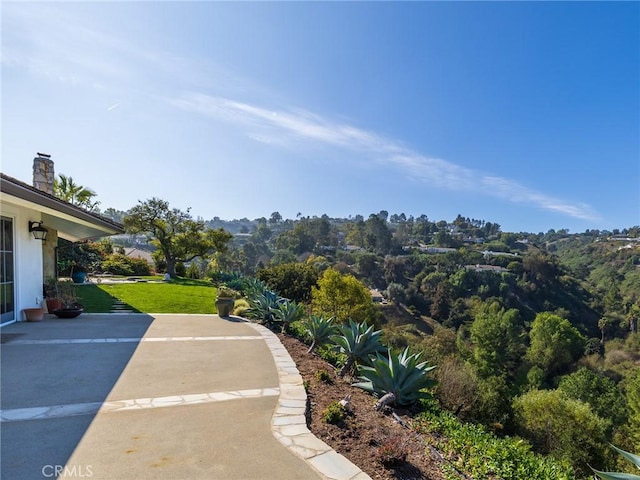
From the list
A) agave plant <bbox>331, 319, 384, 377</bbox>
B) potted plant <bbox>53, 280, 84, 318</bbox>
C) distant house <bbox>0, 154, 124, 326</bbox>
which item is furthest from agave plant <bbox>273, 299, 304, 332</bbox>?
distant house <bbox>0, 154, 124, 326</bbox>

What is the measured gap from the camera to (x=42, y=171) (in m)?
11.6

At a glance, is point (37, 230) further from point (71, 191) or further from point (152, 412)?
point (71, 191)

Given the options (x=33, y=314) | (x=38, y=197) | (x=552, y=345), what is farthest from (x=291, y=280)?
(x=552, y=345)

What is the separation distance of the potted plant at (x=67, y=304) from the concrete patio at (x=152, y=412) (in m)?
1.54

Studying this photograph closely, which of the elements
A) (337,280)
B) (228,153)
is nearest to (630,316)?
(337,280)

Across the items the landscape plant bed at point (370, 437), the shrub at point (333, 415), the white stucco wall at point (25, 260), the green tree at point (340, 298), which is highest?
the white stucco wall at point (25, 260)

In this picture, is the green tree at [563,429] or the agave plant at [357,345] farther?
the green tree at [563,429]

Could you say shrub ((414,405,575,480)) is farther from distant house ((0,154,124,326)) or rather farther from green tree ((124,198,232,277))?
green tree ((124,198,232,277))

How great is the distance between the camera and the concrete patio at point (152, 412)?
107 inches

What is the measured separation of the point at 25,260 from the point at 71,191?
692 inches

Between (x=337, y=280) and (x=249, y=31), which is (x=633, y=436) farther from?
(x=249, y=31)

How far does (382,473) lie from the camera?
2.88 meters

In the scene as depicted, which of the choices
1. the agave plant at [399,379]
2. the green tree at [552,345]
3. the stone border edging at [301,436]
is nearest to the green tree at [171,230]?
the stone border edging at [301,436]

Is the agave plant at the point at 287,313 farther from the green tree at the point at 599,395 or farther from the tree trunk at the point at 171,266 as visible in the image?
the green tree at the point at 599,395
